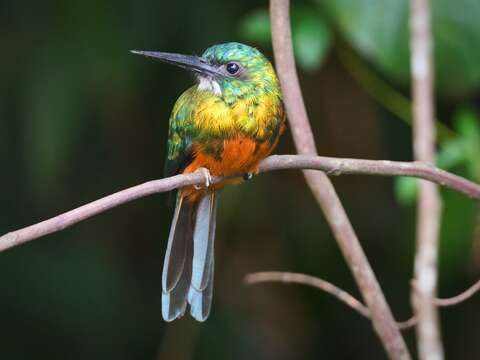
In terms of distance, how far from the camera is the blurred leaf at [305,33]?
2.63m

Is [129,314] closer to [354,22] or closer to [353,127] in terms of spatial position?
[353,127]

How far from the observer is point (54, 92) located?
299cm

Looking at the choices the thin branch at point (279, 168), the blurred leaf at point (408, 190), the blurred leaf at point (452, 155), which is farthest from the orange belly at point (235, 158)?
the blurred leaf at point (452, 155)

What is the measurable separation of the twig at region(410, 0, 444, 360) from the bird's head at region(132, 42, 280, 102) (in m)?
0.43

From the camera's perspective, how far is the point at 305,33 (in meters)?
2.67

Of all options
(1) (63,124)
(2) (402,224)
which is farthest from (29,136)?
(2) (402,224)

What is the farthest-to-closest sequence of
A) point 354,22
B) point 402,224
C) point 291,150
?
point 291,150 → point 402,224 → point 354,22

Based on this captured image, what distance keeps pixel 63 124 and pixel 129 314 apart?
87 cm

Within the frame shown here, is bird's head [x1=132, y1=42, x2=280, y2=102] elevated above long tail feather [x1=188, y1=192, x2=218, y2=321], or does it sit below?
above

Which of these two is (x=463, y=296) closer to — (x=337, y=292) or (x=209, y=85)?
(x=337, y=292)

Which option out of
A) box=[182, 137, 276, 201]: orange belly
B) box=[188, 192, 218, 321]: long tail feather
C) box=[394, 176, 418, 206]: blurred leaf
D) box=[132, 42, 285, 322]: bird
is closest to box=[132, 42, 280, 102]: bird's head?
box=[132, 42, 285, 322]: bird

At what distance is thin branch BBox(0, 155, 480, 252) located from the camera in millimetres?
1226

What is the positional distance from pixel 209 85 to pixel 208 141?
0.70 feet

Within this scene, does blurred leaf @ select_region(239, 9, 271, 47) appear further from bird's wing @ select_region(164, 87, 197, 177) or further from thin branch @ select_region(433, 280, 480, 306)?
thin branch @ select_region(433, 280, 480, 306)
